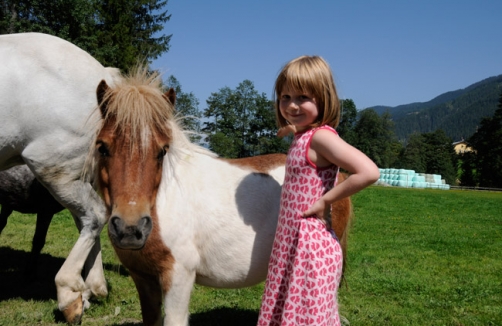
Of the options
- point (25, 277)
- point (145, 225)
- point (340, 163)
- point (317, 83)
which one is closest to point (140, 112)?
point (145, 225)

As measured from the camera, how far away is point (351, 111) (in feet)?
270

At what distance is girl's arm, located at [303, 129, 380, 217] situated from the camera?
2361 millimetres

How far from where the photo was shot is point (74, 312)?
157 inches

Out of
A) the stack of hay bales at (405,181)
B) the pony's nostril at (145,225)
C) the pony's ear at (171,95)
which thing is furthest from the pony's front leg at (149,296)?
the stack of hay bales at (405,181)

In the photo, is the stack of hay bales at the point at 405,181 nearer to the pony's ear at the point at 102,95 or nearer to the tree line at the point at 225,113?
the tree line at the point at 225,113

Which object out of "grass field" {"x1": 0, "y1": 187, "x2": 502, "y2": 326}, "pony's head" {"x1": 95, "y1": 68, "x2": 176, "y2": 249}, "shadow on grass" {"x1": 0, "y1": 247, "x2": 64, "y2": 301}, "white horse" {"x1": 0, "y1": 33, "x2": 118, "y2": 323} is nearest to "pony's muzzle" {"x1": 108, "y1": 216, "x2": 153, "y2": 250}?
A: "pony's head" {"x1": 95, "y1": 68, "x2": 176, "y2": 249}

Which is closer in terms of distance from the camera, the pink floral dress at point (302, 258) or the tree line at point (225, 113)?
the pink floral dress at point (302, 258)

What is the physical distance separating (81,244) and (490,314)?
185 inches

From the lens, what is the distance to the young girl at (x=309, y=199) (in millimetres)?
2477

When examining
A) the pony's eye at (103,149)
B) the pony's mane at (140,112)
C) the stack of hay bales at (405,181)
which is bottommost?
the pony's eye at (103,149)

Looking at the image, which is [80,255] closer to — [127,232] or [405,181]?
[127,232]

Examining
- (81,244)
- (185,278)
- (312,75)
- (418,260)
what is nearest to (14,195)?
(81,244)

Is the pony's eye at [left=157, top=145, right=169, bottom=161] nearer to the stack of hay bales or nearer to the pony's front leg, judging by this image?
the pony's front leg

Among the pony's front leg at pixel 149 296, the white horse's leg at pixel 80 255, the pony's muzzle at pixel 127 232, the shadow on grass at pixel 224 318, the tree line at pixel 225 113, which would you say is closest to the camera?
the pony's muzzle at pixel 127 232
